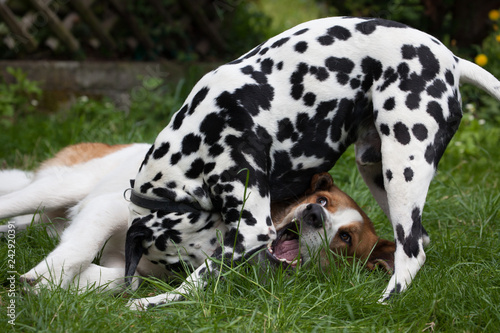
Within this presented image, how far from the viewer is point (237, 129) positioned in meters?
2.70

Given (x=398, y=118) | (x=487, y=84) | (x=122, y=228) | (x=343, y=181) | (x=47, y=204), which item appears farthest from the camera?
(x=343, y=181)

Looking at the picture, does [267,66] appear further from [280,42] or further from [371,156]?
[371,156]

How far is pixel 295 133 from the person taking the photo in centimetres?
279

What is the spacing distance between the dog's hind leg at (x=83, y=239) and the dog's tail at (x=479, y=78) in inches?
77.7

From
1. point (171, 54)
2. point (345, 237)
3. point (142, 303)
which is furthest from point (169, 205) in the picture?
point (171, 54)

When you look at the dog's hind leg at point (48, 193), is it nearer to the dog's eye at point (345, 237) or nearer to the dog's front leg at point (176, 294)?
the dog's front leg at point (176, 294)

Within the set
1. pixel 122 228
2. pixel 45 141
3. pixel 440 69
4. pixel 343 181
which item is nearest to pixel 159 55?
pixel 45 141

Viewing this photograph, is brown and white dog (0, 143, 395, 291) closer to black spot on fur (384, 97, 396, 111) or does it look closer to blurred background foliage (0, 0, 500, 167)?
black spot on fur (384, 97, 396, 111)

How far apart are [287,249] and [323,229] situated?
0.82 ft

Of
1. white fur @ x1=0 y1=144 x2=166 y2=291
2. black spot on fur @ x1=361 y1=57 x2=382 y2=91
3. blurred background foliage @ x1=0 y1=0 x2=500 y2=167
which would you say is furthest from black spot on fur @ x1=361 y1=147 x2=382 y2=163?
blurred background foliage @ x1=0 y1=0 x2=500 y2=167

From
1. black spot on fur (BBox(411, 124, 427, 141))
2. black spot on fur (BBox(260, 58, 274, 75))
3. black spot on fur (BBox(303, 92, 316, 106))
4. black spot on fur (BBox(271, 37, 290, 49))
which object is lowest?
black spot on fur (BBox(411, 124, 427, 141))

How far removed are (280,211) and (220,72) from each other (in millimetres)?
909

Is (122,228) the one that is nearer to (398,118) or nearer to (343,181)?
(398,118)

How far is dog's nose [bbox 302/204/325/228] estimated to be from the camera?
2896 millimetres
